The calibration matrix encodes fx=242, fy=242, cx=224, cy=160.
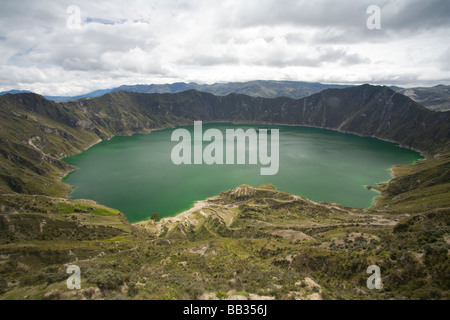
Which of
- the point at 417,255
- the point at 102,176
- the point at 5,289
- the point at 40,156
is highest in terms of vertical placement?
the point at 40,156

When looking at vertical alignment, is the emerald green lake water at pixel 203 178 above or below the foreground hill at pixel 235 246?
above

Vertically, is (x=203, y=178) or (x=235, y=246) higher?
(x=203, y=178)

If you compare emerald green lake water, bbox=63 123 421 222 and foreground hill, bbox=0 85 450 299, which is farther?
emerald green lake water, bbox=63 123 421 222

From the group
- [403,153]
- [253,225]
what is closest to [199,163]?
[253,225]

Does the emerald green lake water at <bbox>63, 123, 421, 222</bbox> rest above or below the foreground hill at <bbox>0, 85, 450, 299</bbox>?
above

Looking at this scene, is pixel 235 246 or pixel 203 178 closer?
pixel 235 246

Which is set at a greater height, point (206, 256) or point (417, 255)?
point (417, 255)

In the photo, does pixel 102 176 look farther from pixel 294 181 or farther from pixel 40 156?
pixel 294 181

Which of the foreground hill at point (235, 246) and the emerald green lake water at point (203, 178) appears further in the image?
the emerald green lake water at point (203, 178)
